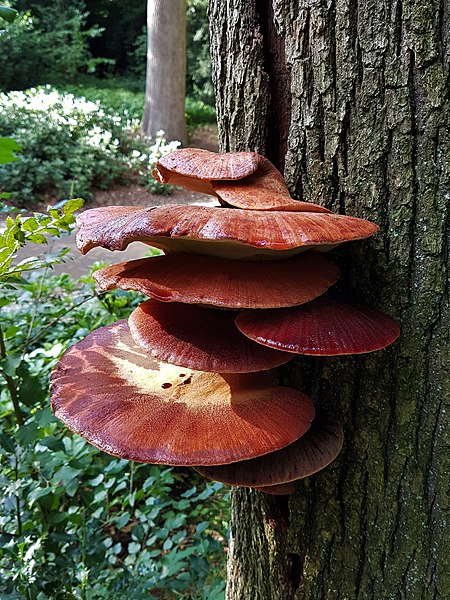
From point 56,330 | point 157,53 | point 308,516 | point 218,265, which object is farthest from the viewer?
point 157,53

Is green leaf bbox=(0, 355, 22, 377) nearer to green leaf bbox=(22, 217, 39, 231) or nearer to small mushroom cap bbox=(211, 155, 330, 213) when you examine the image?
green leaf bbox=(22, 217, 39, 231)

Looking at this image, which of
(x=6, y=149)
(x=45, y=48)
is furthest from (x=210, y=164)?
(x=45, y=48)

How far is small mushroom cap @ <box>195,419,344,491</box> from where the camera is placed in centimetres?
118

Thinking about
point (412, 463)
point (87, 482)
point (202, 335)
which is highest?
point (202, 335)

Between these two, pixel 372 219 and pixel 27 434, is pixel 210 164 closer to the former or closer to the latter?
pixel 372 219

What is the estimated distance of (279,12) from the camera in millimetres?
1293

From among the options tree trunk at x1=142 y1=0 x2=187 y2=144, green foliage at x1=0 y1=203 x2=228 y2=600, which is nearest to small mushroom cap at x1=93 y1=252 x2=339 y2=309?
green foliage at x1=0 y1=203 x2=228 y2=600

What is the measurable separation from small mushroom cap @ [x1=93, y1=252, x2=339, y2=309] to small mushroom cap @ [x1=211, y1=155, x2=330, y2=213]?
13cm

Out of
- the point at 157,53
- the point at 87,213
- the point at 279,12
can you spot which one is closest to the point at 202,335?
the point at 87,213

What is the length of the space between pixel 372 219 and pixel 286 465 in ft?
2.03

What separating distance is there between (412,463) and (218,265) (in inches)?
27.5

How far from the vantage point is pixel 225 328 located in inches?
49.0

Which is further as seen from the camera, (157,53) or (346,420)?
(157,53)

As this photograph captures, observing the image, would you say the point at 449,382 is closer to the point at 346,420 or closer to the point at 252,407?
the point at 346,420
